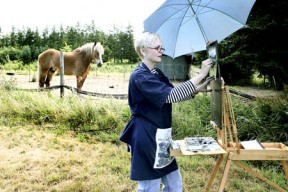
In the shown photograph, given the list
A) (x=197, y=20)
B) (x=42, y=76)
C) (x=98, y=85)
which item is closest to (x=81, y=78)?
(x=42, y=76)

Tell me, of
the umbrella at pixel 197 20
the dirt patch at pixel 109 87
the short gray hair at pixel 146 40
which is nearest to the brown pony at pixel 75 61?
the dirt patch at pixel 109 87

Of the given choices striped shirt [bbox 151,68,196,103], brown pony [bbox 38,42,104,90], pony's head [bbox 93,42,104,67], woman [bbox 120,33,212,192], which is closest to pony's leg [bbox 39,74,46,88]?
brown pony [bbox 38,42,104,90]

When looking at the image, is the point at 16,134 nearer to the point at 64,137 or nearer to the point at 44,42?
the point at 64,137

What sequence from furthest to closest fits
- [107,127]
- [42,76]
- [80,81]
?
[42,76] < [80,81] < [107,127]

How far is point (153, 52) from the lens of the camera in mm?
2283

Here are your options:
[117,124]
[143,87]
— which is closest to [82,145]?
[117,124]

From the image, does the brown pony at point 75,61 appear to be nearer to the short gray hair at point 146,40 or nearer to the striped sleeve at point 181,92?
the short gray hair at point 146,40

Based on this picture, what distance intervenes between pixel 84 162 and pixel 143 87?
2.83m

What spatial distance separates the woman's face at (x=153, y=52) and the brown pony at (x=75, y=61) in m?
5.19

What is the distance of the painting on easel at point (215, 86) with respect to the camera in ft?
7.06

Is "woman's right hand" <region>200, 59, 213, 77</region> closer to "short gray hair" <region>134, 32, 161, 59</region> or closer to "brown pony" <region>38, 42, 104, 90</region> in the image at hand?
"short gray hair" <region>134, 32, 161, 59</region>

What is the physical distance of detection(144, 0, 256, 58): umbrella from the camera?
106 inches

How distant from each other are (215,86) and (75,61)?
6.14m

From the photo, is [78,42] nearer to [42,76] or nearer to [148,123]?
[42,76]
